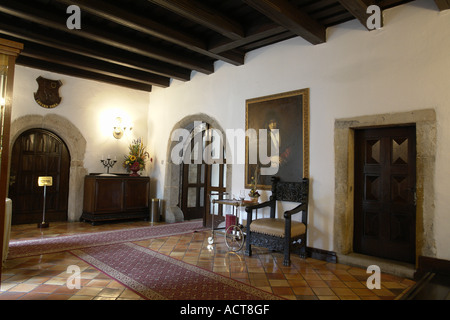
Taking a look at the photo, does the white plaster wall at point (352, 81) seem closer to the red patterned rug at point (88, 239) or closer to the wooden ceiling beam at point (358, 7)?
the wooden ceiling beam at point (358, 7)

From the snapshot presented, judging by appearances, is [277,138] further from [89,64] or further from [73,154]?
[73,154]

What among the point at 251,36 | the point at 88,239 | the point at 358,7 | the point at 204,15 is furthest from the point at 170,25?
the point at 88,239

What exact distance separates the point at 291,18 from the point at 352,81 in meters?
1.21

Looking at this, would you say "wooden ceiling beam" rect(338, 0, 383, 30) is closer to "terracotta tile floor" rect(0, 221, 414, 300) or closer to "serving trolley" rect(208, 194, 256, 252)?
"serving trolley" rect(208, 194, 256, 252)

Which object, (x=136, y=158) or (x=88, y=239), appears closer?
(x=88, y=239)

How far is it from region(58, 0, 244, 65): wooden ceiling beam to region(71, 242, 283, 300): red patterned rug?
323cm

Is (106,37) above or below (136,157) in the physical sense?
above

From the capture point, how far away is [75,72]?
633 cm

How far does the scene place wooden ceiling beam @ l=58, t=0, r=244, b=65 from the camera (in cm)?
365

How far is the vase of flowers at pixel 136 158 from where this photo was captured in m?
6.97

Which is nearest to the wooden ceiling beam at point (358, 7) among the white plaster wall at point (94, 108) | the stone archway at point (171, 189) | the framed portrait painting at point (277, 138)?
the framed portrait painting at point (277, 138)

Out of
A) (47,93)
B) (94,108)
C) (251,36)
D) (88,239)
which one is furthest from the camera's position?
(94,108)

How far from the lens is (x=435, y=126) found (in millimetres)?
3324
